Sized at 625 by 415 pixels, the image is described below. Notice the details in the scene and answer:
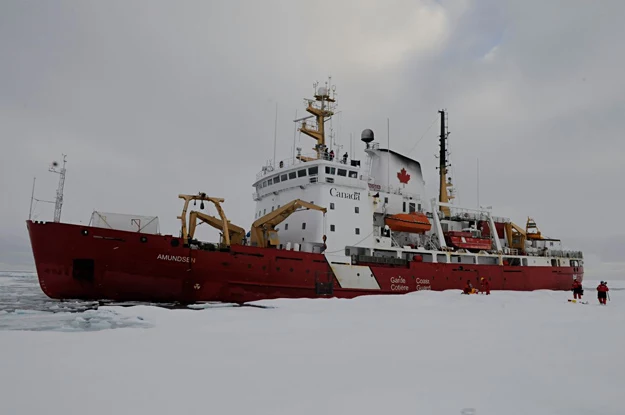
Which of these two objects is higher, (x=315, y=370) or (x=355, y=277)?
(x=355, y=277)

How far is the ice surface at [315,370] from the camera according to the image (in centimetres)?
352

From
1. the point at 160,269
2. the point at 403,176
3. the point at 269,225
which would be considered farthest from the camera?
the point at 403,176

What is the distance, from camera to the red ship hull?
46.1 ft

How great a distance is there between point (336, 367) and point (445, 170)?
86.9ft

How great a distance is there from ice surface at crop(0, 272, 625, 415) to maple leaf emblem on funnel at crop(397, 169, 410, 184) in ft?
52.6

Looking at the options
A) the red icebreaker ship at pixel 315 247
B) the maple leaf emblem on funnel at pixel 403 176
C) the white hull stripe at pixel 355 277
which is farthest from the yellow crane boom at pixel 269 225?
the maple leaf emblem on funnel at pixel 403 176

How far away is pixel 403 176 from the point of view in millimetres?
23719

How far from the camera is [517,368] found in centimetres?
477

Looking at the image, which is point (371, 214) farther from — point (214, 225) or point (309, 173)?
point (214, 225)

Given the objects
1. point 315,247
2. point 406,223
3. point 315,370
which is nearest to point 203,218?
point 315,247

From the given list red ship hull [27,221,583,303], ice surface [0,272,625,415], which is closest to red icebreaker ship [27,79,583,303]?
red ship hull [27,221,583,303]

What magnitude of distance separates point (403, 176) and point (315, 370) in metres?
20.2

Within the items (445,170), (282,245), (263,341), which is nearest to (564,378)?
(263,341)

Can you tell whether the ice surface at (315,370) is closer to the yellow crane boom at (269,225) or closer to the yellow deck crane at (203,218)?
the yellow deck crane at (203,218)
